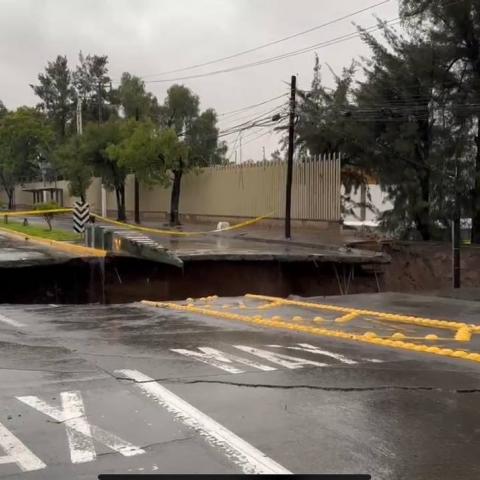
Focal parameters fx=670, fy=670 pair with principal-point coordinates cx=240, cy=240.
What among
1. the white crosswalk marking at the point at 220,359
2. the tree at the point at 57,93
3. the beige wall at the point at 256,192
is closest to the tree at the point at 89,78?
A: the tree at the point at 57,93

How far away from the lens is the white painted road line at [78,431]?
14.5 feet

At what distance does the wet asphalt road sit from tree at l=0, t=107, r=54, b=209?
→ 60.1m

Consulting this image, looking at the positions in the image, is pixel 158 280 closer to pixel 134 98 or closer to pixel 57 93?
pixel 134 98

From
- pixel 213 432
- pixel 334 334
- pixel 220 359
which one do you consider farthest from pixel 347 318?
pixel 213 432

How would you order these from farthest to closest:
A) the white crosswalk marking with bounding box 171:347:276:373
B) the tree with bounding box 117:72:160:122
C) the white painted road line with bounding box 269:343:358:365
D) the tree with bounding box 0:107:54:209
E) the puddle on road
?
the tree with bounding box 0:107:54:209
the tree with bounding box 117:72:160:122
the puddle on road
the white painted road line with bounding box 269:343:358:365
the white crosswalk marking with bounding box 171:347:276:373

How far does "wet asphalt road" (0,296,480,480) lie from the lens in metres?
4.25

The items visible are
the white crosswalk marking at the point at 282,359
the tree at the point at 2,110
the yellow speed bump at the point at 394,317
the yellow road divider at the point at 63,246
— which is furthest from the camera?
the tree at the point at 2,110

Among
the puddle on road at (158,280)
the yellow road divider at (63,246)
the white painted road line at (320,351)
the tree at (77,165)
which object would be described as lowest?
the puddle on road at (158,280)

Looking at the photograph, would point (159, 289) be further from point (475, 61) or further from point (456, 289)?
point (475, 61)

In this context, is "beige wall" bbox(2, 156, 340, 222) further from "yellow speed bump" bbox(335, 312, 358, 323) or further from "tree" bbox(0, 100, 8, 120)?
"tree" bbox(0, 100, 8, 120)

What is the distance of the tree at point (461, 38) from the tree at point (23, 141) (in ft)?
164

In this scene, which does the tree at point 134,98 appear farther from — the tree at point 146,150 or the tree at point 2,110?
the tree at point 2,110

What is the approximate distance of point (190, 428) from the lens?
4.91 meters

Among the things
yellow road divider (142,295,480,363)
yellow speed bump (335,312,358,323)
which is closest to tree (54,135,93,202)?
yellow road divider (142,295,480,363)
